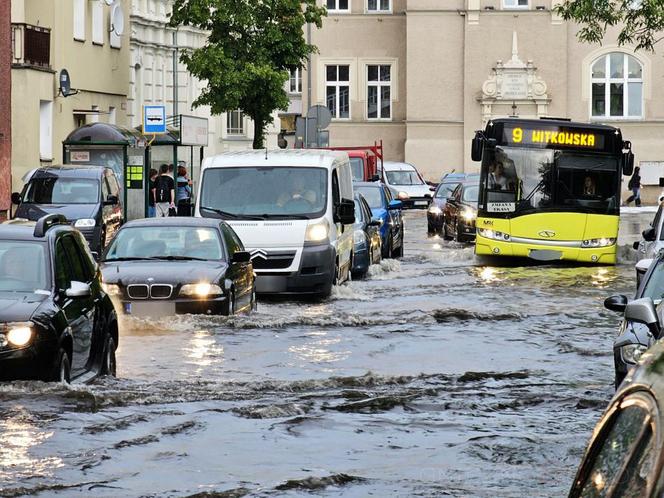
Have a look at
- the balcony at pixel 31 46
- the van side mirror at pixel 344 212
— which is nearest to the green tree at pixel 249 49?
the balcony at pixel 31 46

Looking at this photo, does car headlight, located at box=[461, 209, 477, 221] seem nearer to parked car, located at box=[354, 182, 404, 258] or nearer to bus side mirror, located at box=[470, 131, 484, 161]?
parked car, located at box=[354, 182, 404, 258]

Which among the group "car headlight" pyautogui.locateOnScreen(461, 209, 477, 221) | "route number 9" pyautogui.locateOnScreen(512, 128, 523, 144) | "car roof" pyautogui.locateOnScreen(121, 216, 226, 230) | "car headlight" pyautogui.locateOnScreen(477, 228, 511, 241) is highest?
"route number 9" pyautogui.locateOnScreen(512, 128, 523, 144)

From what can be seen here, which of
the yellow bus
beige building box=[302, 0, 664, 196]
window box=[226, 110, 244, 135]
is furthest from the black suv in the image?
window box=[226, 110, 244, 135]

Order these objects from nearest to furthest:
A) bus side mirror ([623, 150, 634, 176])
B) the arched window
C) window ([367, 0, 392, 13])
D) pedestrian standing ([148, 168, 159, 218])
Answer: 1. bus side mirror ([623, 150, 634, 176])
2. pedestrian standing ([148, 168, 159, 218])
3. the arched window
4. window ([367, 0, 392, 13])

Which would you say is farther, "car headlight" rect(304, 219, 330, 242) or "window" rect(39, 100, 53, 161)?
"window" rect(39, 100, 53, 161)

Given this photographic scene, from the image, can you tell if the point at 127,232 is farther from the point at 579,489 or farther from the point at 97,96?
the point at 97,96

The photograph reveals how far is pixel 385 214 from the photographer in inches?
1299

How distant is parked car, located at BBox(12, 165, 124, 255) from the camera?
96.7 ft

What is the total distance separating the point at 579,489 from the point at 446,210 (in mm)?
37515

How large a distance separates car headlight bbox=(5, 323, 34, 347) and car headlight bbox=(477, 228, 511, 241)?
19023mm

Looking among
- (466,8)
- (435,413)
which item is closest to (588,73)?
(466,8)

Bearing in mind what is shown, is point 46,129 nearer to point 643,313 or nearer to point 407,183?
point 407,183

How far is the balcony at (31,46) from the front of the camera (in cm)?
3962

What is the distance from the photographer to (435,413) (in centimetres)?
1161
